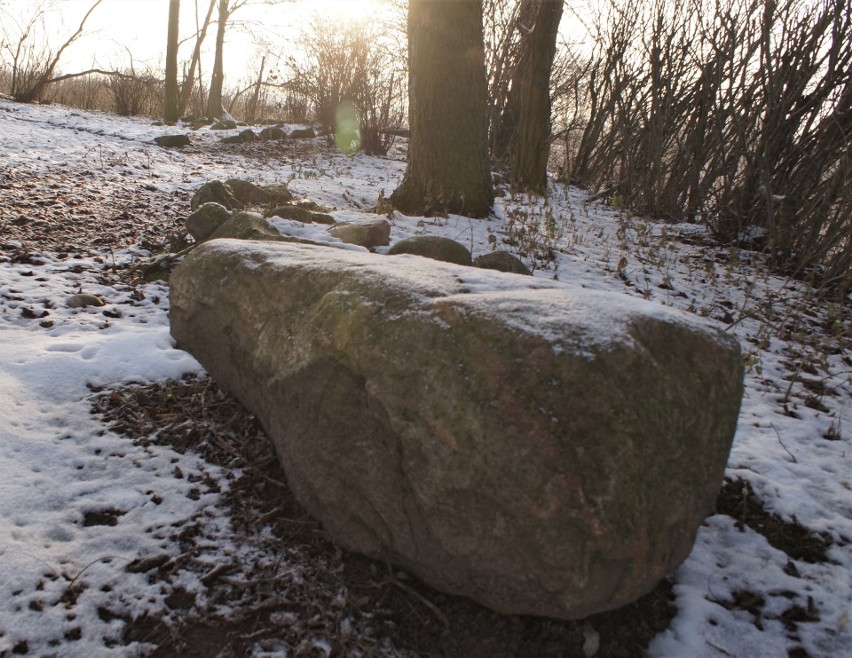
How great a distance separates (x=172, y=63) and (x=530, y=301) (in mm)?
14573

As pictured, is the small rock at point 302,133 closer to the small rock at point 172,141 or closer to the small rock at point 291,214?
the small rock at point 172,141

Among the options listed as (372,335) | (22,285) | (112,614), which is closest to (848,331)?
(372,335)

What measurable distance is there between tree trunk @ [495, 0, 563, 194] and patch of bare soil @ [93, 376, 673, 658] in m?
5.94

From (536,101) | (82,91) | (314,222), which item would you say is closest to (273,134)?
(82,91)

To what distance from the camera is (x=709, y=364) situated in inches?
57.7

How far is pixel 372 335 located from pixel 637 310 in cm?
73

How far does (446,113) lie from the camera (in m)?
5.04

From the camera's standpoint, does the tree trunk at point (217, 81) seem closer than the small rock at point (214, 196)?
No

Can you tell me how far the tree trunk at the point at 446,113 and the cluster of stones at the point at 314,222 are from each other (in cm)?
110

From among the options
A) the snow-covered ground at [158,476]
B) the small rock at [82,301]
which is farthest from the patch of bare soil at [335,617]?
the small rock at [82,301]

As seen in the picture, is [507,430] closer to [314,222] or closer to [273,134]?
[314,222]

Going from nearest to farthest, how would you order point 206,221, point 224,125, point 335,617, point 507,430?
point 507,430 < point 335,617 < point 206,221 < point 224,125

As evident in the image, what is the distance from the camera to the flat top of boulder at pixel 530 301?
136 centimetres

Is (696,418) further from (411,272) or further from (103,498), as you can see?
(103,498)
